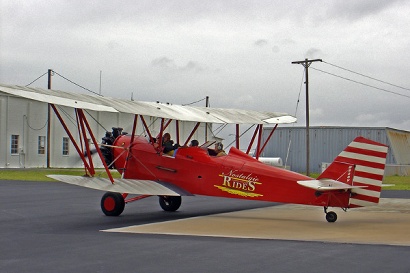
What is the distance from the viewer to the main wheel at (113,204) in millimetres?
15070

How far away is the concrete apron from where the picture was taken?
11516 millimetres

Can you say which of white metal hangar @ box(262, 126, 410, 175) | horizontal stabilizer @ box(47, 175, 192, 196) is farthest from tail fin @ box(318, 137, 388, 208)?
white metal hangar @ box(262, 126, 410, 175)

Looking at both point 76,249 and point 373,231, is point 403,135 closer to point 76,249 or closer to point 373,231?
point 373,231

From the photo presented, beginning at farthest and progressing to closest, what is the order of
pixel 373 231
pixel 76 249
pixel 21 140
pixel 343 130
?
pixel 343 130, pixel 21 140, pixel 373 231, pixel 76 249

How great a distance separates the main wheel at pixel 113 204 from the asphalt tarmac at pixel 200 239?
23 cm

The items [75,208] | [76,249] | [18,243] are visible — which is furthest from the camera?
[75,208]

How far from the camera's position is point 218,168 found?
1491 centimetres

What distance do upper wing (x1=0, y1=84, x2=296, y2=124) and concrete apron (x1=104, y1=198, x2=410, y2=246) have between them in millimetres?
2832

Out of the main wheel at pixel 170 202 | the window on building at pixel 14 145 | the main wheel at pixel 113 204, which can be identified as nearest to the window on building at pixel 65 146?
the window on building at pixel 14 145

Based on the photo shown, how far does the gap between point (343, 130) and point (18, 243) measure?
138 ft

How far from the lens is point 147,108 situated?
15742mm

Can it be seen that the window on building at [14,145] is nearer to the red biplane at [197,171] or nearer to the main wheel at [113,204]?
the red biplane at [197,171]

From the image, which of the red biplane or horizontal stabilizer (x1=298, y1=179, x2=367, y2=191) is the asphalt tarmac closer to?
the red biplane

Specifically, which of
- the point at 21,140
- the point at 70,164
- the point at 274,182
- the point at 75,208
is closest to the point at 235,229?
the point at 274,182
